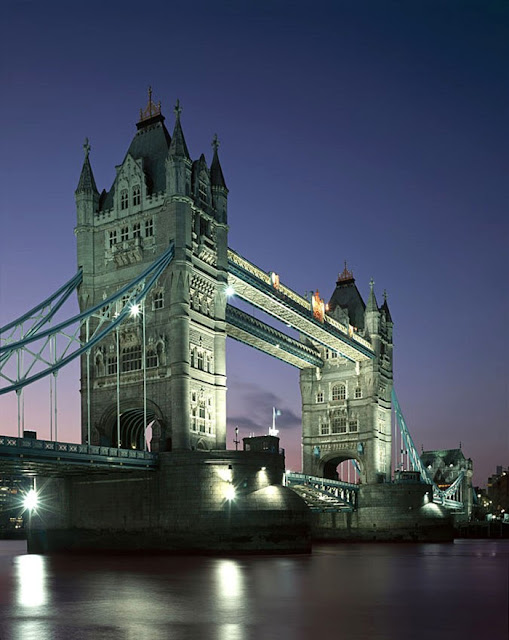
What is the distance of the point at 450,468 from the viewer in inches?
6363

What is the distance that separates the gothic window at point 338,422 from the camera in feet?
319

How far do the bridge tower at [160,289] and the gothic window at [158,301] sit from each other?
0.25 feet

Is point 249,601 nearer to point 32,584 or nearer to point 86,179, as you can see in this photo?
point 32,584

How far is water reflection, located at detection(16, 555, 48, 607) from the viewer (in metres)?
28.8

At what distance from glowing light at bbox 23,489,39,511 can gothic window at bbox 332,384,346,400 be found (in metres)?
46.6

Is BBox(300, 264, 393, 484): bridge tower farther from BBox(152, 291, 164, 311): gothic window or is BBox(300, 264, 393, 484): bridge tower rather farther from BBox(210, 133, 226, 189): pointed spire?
BBox(152, 291, 164, 311): gothic window

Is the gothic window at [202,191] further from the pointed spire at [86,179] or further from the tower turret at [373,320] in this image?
the tower turret at [373,320]

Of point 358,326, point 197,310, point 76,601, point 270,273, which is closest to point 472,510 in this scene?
point 358,326

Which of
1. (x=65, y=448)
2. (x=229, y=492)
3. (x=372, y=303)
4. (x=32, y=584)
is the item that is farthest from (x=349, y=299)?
(x=32, y=584)

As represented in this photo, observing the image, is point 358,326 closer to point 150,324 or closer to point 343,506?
point 343,506

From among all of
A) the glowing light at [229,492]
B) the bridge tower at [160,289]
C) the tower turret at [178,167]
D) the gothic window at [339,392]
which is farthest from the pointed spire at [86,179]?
the gothic window at [339,392]

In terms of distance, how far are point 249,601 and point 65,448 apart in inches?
919

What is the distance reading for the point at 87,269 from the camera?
63.3m

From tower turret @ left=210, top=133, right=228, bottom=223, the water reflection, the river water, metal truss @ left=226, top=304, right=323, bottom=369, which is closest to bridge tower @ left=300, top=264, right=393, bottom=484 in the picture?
metal truss @ left=226, top=304, right=323, bottom=369
